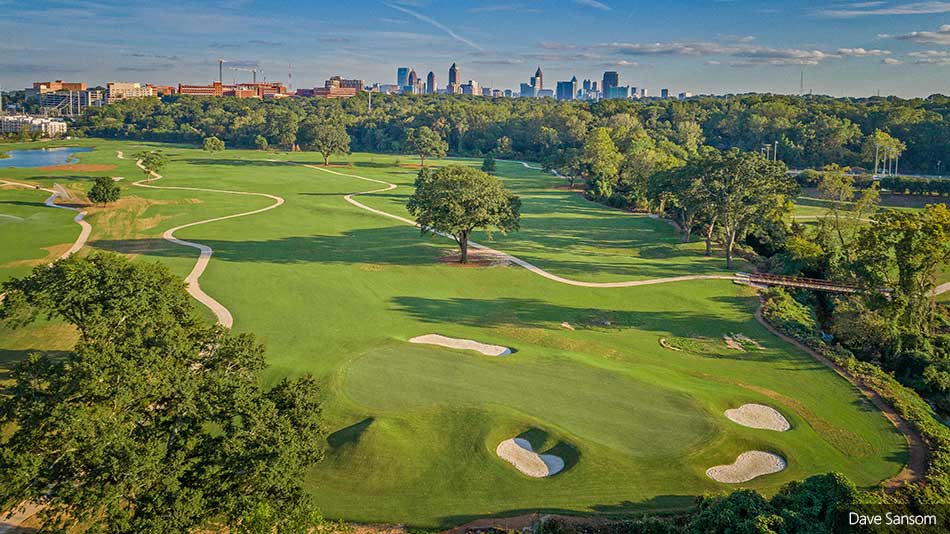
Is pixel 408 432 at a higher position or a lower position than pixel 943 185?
lower

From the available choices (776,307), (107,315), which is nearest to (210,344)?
(107,315)

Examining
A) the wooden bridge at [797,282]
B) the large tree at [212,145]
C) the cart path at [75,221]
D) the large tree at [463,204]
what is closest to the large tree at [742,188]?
the wooden bridge at [797,282]

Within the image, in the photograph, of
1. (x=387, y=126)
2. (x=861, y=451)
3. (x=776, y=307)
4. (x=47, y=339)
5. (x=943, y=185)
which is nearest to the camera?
(x=861, y=451)

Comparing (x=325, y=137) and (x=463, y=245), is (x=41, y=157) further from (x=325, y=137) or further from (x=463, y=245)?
(x=463, y=245)

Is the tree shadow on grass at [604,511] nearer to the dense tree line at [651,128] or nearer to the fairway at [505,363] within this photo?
the fairway at [505,363]

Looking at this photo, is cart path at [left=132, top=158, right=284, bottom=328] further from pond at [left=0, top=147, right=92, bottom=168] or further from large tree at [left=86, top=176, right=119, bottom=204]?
pond at [left=0, top=147, right=92, bottom=168]

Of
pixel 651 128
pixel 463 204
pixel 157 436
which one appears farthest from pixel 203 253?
pixel 651 128

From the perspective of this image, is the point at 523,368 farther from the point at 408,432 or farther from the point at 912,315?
the point at 912,315
